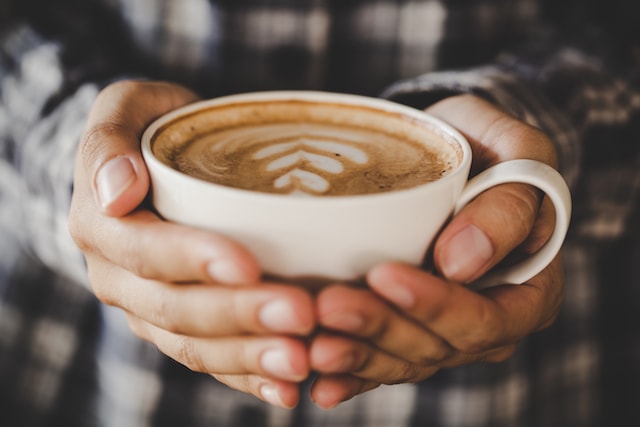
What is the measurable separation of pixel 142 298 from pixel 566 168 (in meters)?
0.62

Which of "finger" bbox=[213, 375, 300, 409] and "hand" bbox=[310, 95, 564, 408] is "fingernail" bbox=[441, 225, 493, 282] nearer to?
"hand" bbox=[310, 95, 564, 408]

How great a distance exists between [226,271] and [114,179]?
0.43 feet

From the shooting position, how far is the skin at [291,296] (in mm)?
401

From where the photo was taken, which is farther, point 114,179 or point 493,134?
point 493,134

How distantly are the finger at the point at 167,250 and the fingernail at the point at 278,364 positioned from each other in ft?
0.21

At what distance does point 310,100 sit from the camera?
2.09 feet

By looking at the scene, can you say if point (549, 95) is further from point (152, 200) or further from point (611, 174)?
point (152, 200)

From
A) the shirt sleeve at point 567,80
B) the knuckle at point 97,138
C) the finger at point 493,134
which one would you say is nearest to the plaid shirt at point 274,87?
the shirt sleeve at point 567,80

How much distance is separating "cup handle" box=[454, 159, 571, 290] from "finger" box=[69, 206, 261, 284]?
20 cm

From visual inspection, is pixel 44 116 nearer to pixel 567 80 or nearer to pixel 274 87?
pixel 274 87

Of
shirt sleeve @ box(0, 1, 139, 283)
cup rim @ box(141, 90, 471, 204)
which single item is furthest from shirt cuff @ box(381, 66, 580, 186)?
shirt sleeve @ box(0, 1, 139, 283)

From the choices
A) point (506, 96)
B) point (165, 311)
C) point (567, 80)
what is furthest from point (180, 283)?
point (567, 80)

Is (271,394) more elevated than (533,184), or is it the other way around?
(533,184)

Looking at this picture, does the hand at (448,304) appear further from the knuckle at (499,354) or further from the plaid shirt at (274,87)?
the plaid shirt at (274,87)
